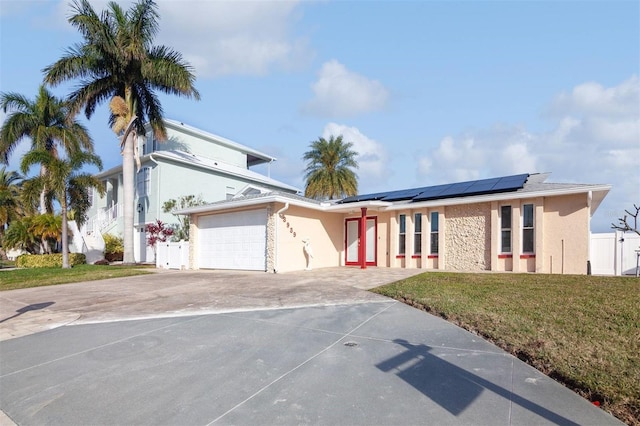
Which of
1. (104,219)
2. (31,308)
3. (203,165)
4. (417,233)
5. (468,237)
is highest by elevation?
(203,165)

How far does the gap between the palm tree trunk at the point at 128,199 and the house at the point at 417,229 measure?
12.1ft

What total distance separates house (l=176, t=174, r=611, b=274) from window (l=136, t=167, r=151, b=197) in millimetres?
7204

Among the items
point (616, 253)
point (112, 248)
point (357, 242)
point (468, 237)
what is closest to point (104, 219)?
point (112, 248)

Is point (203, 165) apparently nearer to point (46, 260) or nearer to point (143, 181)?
point (143, 181)

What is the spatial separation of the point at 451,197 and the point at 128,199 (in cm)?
1663

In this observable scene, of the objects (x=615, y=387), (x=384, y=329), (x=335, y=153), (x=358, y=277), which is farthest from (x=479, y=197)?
(x=335, y=153)

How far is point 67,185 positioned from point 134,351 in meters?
18.2

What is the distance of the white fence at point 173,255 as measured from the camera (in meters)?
18.0

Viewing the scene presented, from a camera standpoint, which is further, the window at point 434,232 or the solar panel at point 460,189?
the window at point 434,232

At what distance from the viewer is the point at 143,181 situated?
24078 millimetres

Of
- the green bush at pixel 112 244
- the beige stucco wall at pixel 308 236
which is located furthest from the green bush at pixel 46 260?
the beige stucco wall at pixel 308 236

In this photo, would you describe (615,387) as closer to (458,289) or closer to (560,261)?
(458,289)

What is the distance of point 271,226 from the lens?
48.1ft

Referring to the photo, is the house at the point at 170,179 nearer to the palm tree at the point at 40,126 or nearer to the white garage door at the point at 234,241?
the palm tree at the point at 40,126
